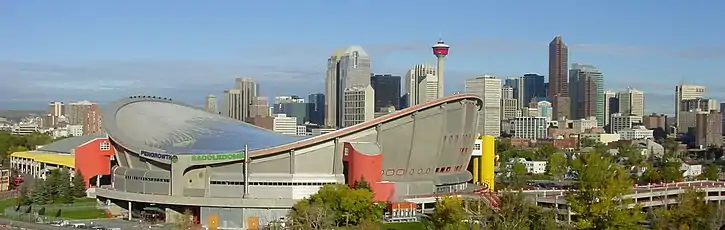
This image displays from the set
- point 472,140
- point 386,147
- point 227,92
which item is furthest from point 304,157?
point 227,92

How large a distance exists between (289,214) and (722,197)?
33515 mm

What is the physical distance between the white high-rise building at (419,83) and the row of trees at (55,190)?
117 metres

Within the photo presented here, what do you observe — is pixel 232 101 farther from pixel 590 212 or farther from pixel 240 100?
pixel 590 212

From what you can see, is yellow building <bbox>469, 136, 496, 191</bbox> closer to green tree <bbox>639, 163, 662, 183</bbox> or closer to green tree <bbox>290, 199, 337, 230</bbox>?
green tree <bbox>639, 163, 662, 183</bbox>

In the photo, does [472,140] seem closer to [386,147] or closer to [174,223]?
[386,147]

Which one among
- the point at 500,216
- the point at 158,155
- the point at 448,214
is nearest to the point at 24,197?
the point at 158,155

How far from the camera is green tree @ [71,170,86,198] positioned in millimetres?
63434

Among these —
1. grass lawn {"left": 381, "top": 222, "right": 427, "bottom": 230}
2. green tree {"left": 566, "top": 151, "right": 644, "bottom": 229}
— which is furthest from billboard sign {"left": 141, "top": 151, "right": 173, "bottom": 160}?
green tree {"left": 566, "top": 151, "right": 644, "bottom": 229}

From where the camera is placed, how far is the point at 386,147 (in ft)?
179

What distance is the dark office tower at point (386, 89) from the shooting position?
19212cm

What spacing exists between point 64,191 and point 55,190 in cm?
93

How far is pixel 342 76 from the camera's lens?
175000 millimetres

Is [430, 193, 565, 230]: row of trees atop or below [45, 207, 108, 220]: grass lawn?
atop

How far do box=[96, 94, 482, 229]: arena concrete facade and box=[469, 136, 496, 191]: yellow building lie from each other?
3.67 metres
